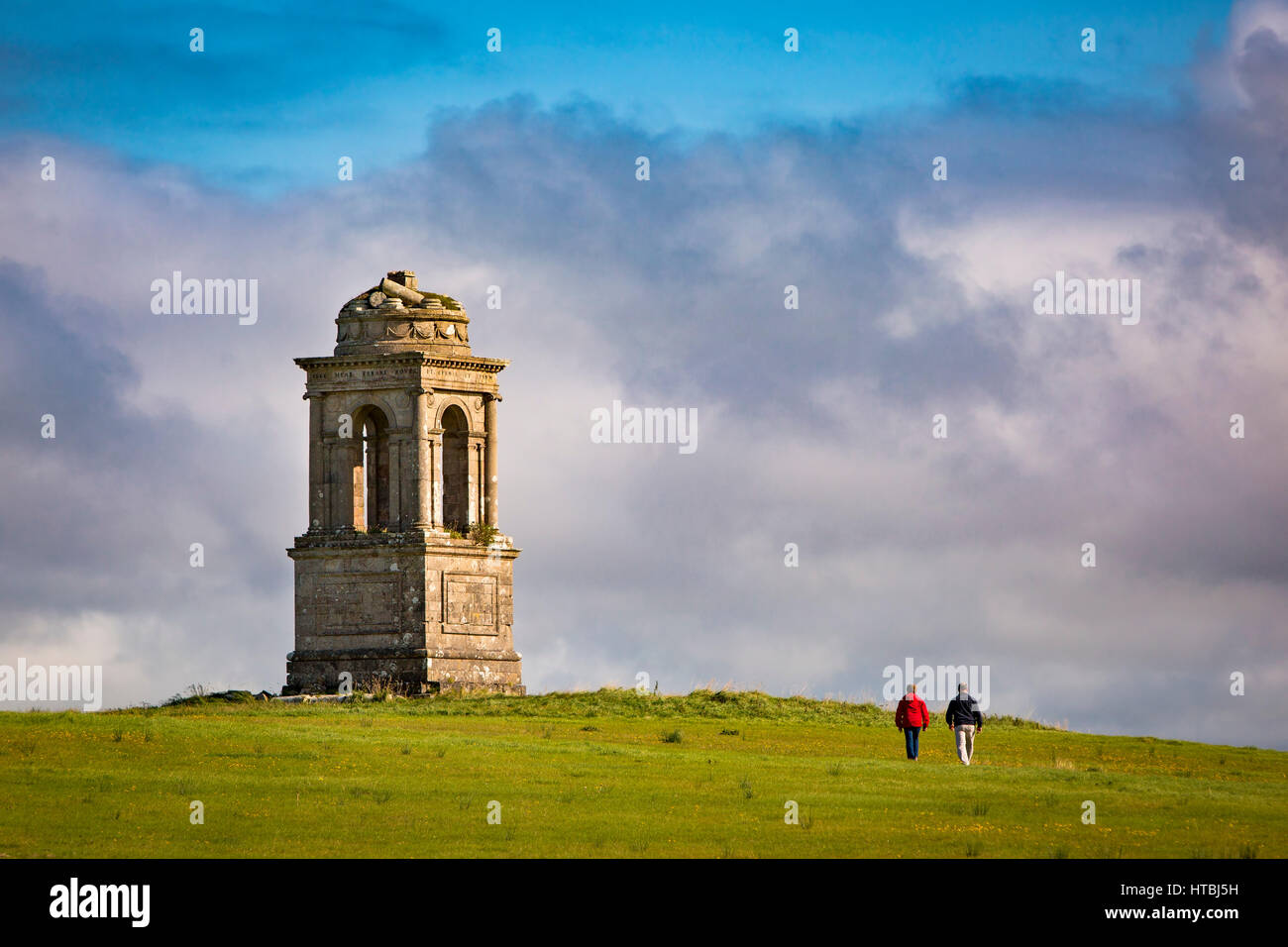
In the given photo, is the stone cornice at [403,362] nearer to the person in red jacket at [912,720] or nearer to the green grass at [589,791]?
the green grass at [589,791]

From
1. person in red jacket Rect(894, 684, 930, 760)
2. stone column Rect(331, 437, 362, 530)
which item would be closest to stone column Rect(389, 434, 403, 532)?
stone column Rect(331, 437, 362, 530)

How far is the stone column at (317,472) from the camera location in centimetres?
6706

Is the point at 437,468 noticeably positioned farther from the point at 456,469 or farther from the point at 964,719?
the point at 964,719

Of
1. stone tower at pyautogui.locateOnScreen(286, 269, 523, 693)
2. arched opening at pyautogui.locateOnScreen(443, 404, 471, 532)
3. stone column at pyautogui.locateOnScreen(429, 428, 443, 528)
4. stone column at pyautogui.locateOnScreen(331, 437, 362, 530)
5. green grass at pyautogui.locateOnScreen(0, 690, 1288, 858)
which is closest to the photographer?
green grass at pyautogui.locateOnScreen(0, 690, 1288, 858)

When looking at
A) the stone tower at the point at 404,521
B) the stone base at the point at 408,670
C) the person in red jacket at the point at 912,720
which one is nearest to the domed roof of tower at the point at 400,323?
the stone tower at the point at 404,521

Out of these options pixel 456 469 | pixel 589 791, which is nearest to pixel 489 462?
pixel 456 469

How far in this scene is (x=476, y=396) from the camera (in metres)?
67.6

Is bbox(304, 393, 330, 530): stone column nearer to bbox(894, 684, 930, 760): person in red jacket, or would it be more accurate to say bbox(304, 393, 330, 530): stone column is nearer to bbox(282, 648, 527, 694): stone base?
bbox(282, 648, 527, 694): stone base

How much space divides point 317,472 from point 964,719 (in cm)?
2519

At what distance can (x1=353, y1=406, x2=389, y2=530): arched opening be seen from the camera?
67312 mm

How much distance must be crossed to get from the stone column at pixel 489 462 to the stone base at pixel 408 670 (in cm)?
401

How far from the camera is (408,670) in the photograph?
214 ft

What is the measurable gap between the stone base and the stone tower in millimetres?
38
